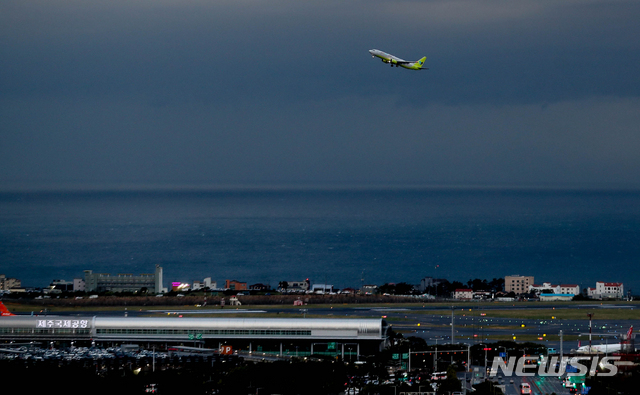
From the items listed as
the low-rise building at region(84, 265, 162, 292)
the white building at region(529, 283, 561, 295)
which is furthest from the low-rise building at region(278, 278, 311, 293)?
the white building at region(529, 283, 561, 295)

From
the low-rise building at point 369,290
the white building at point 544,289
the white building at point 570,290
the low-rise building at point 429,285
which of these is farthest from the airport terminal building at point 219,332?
the white building at point 570,290

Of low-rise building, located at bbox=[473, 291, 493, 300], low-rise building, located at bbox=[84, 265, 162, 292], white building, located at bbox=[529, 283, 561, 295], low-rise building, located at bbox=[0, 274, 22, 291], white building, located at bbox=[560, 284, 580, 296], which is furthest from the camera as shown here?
low-rise building, located at bbox=[0, 274, 22, 291]

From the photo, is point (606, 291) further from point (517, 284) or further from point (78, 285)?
point (78, 285)

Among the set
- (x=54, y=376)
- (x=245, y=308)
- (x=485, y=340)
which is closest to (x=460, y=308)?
(x=245, y=308)

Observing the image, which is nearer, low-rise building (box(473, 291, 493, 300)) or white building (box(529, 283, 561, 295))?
low-rise building (box(473, 291, 493, 300))

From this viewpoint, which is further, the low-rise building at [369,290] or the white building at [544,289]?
the white building at [544,289]

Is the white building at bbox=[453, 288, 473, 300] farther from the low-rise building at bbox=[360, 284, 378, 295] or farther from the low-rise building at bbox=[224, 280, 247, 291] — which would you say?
the low-rise building at bbox=[224, 280, 247, 291]

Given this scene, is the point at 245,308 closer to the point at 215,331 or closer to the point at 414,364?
the point at 215,331

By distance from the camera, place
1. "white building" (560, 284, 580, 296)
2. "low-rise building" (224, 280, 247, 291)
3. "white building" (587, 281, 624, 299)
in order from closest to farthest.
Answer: "white building" (587, 281, 624, 299) → "white building" (560, 284, 580, 296) → "low-rise building" (224, 280, 247, 291)

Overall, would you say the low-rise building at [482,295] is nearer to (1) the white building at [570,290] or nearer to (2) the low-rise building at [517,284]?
(2) the low-rise building at [517,284]

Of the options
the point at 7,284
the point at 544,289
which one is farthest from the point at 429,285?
the point at 7,284
